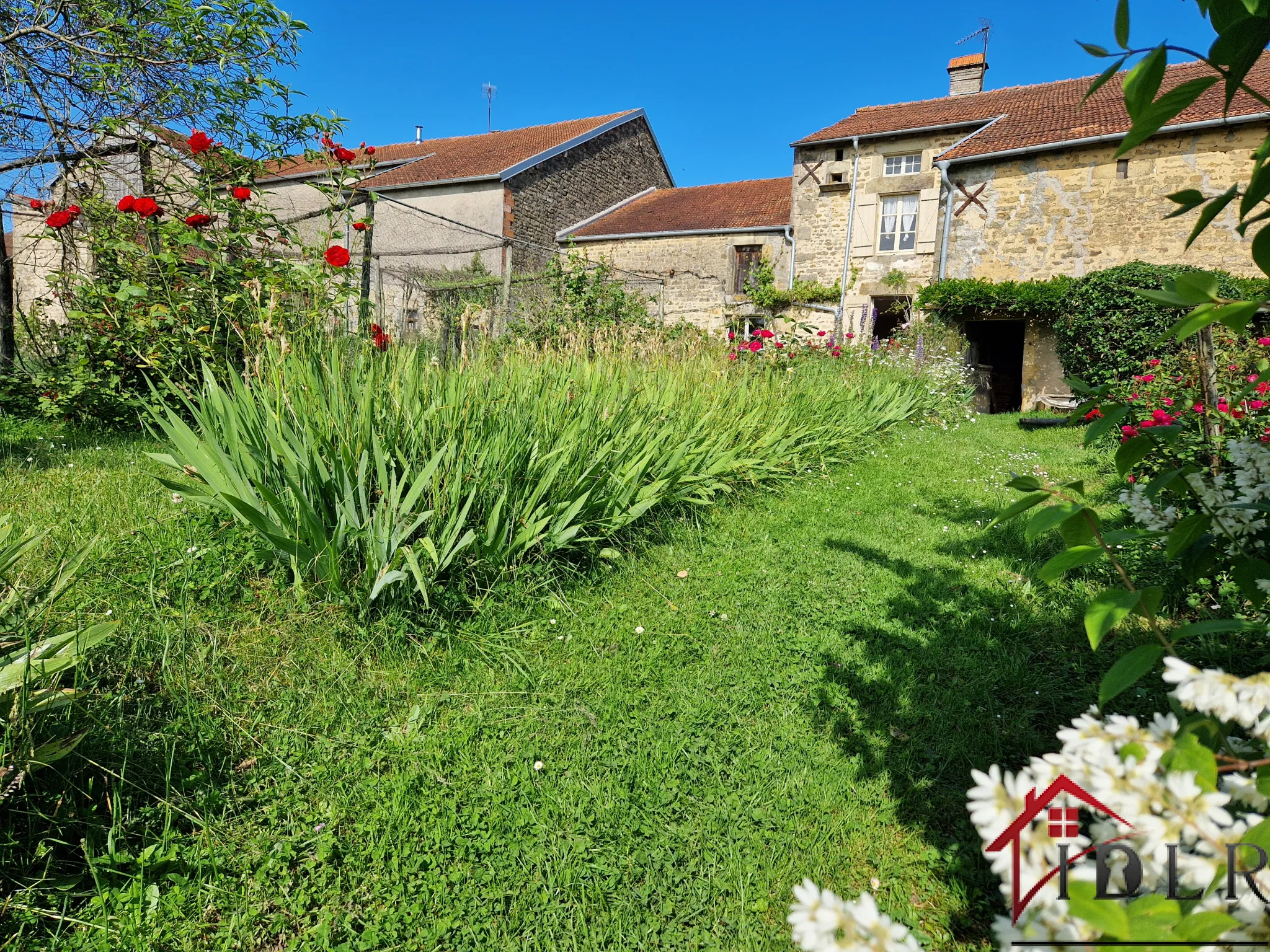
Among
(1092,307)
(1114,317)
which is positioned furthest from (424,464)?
(1092,307)

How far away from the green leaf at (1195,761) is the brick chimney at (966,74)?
19.8m

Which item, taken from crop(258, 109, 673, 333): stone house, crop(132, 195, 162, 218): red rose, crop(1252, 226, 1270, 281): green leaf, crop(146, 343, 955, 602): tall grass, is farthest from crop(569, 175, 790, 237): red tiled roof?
crop(1252, 226, 1270, 281): green leaf

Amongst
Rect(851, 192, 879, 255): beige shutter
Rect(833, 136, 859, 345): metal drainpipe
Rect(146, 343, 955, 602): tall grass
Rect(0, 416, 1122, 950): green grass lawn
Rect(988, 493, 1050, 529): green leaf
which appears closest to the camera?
Rect(988, 493, 1050, 529): green leaf

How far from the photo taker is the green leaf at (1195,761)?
0.55m

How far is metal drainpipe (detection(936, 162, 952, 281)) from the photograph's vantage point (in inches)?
519

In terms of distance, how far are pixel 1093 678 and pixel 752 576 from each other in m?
1.43

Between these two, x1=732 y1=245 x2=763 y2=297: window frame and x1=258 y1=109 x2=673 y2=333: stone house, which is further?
x1=732 y1=245 x2=763 y2=297: window frame

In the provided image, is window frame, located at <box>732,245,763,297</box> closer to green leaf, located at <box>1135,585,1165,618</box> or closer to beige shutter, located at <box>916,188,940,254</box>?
beige shutter, located at <box>916,188,940,254</box>

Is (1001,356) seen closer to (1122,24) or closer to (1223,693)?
(1122,24)

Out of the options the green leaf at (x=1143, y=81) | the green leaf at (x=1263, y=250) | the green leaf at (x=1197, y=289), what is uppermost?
the green leaf at (x=1143, y=81)

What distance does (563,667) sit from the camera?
2500mm

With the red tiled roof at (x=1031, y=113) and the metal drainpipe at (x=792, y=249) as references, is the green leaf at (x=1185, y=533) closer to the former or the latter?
the red tiled roof at (x=1031, y=113)

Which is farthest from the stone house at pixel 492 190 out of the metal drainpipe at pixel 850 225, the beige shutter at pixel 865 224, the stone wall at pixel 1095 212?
the stone wall at pixel 1095 212

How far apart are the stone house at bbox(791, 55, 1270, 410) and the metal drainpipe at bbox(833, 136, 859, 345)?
0.07ft
